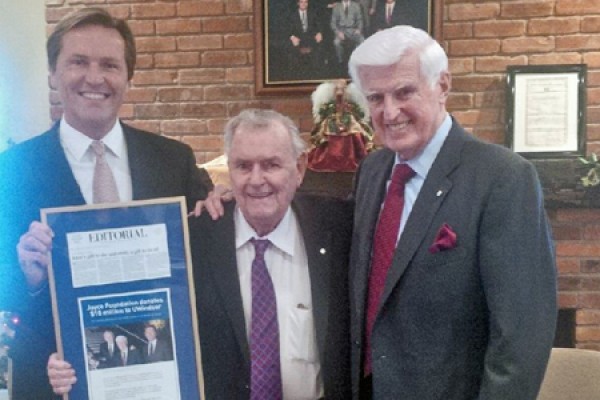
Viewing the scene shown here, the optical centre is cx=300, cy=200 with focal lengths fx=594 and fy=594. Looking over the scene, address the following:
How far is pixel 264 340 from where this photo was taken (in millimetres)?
1479

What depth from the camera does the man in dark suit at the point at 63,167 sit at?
1.35 meters

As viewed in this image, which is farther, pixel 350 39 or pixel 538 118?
pixel 538 118

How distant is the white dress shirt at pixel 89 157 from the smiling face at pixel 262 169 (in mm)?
261

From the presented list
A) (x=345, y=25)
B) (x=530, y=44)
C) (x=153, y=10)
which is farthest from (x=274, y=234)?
(x=530, y=44)

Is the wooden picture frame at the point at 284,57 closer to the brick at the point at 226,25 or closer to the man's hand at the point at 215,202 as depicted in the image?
the brick at the point at 226,25

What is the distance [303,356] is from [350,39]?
1.66 metres

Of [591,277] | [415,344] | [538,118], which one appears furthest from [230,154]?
[591,277]

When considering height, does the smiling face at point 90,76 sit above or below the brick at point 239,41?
below

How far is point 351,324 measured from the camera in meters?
1.54

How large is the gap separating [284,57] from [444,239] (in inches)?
56.8

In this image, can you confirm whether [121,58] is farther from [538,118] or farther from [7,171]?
[538,118]

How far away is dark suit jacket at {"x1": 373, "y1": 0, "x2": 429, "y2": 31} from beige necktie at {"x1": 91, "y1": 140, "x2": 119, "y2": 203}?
168cm

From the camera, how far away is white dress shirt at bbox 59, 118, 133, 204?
1.41 m

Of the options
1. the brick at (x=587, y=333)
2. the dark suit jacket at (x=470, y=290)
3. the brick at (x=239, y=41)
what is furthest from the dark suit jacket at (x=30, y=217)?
the brick at (x=587, y=333)
